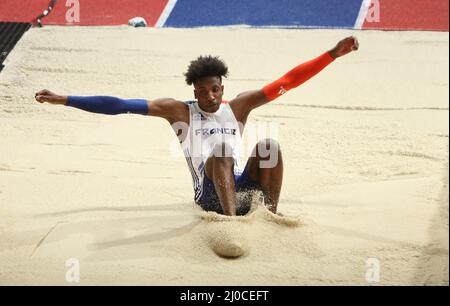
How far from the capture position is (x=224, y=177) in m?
3.42

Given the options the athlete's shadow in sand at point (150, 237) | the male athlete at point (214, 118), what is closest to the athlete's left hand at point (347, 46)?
the male athlete at point (214, 118)

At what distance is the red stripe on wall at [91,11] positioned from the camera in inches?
276

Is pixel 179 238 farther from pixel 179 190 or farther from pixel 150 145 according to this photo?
pixel 150 145

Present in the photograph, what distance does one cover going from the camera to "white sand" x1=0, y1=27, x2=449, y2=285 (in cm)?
330

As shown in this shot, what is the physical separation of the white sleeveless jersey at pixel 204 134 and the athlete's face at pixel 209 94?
4cm

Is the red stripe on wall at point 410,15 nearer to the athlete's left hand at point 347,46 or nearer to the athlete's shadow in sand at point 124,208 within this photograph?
the athlete's left hand at point 347,46

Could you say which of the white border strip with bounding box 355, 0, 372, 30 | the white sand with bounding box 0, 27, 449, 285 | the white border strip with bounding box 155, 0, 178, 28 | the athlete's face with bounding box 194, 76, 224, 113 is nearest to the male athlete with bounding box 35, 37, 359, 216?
the athlete's face with bounding box 194, 76, 224, 113

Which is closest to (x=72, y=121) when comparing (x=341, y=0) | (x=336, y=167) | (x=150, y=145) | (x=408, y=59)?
(x=150, y=145)

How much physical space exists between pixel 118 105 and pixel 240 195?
70 cm

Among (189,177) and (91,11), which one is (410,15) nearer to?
(91,11)

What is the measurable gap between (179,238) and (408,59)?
→ 3.28 metres

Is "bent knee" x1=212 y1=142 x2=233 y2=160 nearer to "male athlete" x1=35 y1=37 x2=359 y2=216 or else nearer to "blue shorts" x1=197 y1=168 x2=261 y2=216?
"male athlete" x1=35 y1=37 x2=359 y2=216

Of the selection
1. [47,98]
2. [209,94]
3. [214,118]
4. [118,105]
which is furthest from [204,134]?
[47,98]
